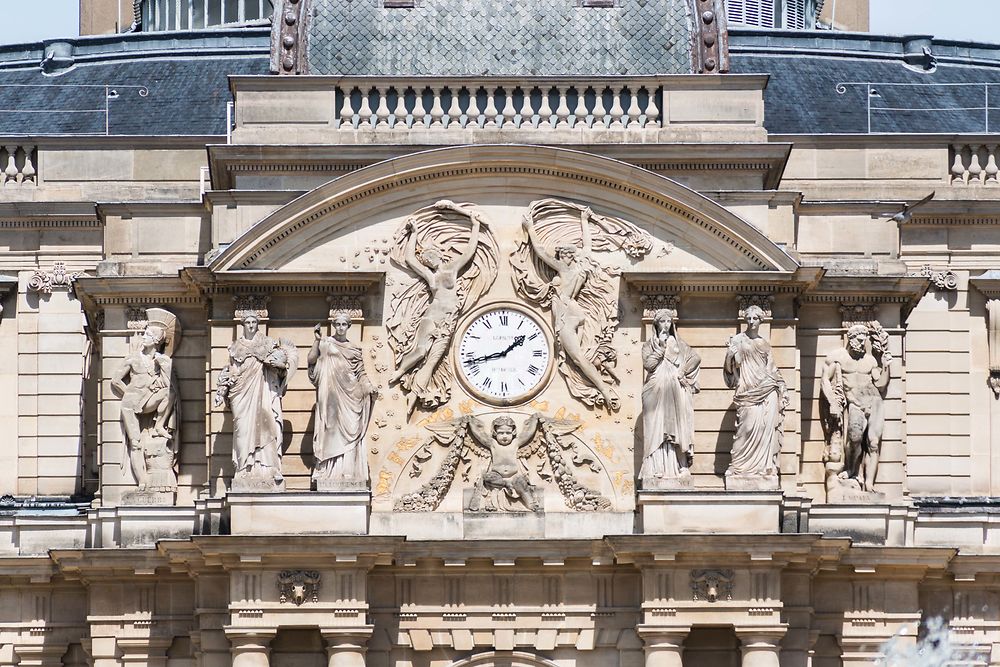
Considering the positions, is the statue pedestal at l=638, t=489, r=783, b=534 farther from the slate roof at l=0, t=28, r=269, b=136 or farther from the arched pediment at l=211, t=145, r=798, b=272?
the slate roof at l=0, t=28, r=269, b=136

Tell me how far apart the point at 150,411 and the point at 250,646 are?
3989 millimetres

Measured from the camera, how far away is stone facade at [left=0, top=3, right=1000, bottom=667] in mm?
54500

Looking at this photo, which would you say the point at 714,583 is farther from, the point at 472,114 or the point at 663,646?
the point at 472,114

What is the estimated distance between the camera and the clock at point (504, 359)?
5569cm

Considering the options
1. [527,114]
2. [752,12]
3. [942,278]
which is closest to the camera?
[527,114]

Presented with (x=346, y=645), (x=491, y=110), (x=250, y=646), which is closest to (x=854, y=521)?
(x=346, y=645)

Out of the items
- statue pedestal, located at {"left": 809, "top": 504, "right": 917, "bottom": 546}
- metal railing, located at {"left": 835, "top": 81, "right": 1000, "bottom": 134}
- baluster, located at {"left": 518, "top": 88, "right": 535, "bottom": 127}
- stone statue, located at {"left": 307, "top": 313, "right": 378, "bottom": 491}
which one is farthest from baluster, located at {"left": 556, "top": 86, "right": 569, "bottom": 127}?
metal railing, located at {"left": 835, "top": 81, "right": 1000, "bottom": 134}

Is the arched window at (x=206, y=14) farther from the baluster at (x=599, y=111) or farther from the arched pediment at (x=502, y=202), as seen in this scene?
the arched pediment at (x=502, y=202)

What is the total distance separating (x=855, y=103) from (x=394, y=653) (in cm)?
1534

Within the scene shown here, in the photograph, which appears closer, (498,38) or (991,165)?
(498,38)

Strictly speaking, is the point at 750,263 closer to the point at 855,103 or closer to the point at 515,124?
the point at 515,124

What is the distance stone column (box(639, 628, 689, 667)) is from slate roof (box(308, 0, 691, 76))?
882 centimetres

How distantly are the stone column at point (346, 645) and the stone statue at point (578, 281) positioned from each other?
4765 mm

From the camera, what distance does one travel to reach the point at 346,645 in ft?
178
